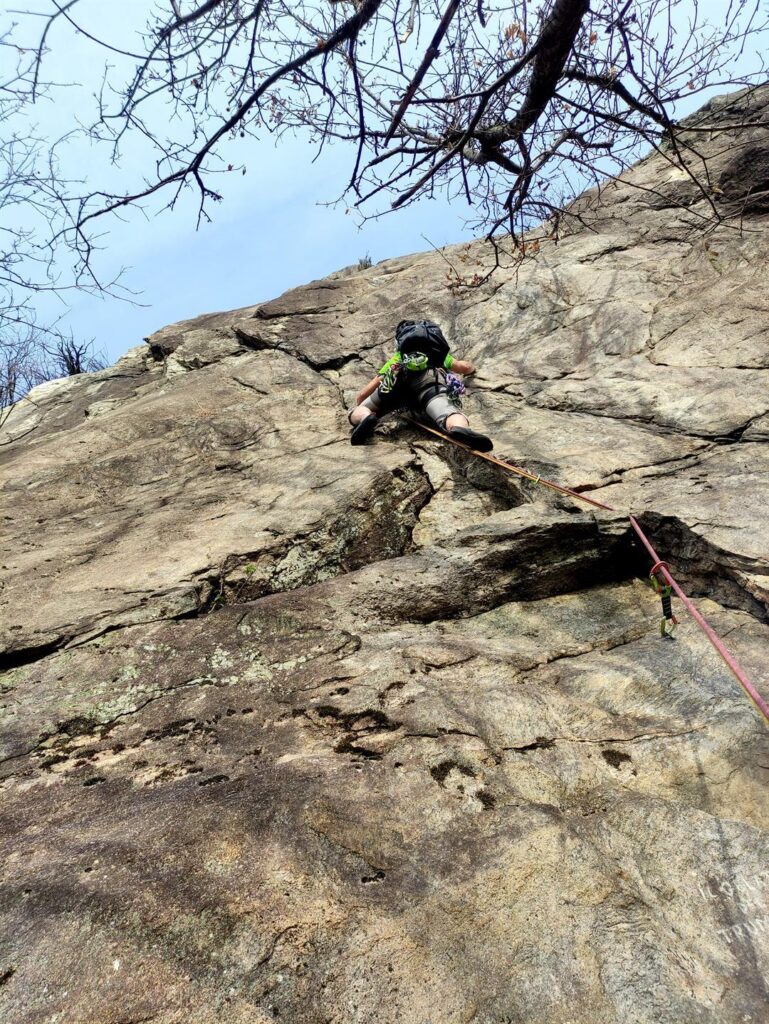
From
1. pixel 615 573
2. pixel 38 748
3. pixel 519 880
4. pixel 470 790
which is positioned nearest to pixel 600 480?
pixel 615 573

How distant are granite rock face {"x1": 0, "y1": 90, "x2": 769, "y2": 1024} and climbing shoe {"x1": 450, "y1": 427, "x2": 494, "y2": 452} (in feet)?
0.56

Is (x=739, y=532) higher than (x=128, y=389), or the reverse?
(x=128, y=389)

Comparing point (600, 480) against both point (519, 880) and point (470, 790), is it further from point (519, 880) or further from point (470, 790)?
point (519, 880)

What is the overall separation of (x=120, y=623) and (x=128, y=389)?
17.6 feet

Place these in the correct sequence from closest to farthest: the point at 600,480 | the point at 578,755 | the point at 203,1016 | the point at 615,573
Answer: the point at 203,1016 → the point at 578,755 → the point at 615,573 → the point at 600,480

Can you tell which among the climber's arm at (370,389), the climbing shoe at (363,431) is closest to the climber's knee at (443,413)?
the climbing shoe at (363,431)

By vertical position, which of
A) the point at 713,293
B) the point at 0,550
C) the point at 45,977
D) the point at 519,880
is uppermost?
the point at 713,293

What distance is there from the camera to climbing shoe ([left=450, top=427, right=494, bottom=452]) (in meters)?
5.01

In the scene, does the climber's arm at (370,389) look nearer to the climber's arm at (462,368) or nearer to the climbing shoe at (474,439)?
the climber's arm at (462,368)

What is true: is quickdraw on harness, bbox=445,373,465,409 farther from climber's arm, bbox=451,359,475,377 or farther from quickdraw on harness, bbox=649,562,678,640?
quickdraw on harness, bbox=649,562,678,640

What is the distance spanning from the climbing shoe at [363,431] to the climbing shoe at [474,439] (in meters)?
0.91

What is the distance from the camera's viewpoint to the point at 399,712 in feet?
8.80

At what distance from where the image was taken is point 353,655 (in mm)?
3109

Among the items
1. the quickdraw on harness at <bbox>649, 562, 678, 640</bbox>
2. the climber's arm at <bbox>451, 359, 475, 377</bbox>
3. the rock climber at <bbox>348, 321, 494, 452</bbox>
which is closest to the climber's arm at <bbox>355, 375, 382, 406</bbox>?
the rock climber at <bbox>348, 321, 494, 452</bbox>
